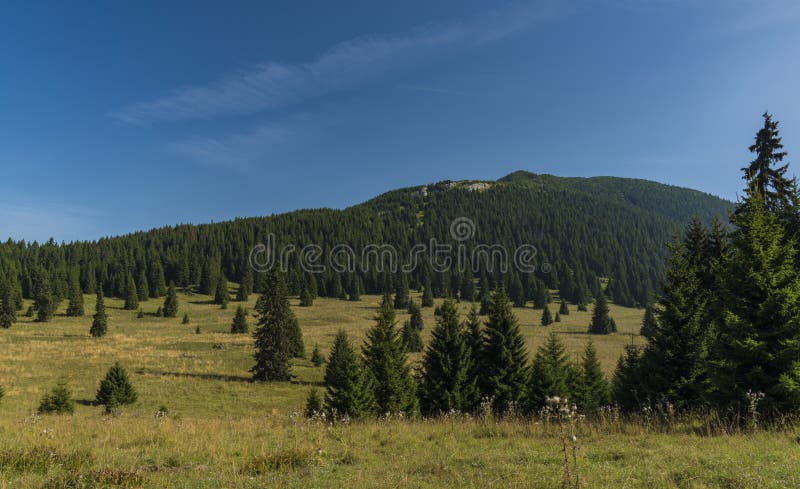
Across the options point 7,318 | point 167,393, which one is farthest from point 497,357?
point 7,318

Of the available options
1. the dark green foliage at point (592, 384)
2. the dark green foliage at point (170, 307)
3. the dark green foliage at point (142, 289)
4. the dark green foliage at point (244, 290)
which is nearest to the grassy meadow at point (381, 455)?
the dark green foliage at point (592, 384)

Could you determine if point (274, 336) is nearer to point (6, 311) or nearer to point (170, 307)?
point (170, 307)

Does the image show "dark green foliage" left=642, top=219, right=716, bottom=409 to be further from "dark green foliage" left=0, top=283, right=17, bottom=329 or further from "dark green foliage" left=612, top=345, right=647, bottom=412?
"dark green foliage" left=0, top=283, right=17, bottom=329

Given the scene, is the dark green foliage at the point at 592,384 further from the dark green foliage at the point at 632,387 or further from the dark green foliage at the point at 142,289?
the dark green foliage at the point at 142,289

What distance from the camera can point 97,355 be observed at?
149ft

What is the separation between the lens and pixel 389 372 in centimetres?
2617

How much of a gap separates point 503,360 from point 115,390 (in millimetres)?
26068

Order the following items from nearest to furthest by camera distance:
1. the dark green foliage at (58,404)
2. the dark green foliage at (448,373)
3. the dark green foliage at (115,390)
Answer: the dark green foliage at (58,404)
the dark green foliage at (448,373)
the dark green foliage at (115,390)

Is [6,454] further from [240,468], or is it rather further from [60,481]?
[240,468]

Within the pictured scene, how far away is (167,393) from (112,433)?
2526 centimetres

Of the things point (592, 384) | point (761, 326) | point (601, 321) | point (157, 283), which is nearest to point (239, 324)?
point (592, 384)

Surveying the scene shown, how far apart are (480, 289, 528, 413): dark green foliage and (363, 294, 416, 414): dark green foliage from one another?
17.3ft

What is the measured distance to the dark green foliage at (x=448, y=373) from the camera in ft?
77.7

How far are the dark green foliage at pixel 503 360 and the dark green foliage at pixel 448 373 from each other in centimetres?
99
